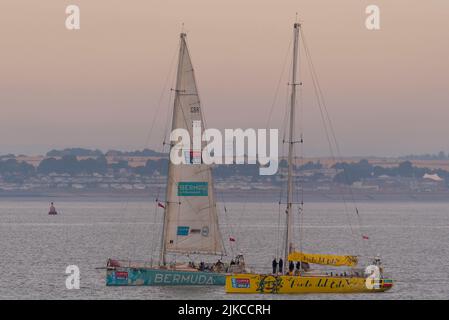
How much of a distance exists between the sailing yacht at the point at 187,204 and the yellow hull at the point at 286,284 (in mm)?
3880

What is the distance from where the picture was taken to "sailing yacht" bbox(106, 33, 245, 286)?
6825cm

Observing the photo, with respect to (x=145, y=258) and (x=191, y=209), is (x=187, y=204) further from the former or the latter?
(x=145, y=258)

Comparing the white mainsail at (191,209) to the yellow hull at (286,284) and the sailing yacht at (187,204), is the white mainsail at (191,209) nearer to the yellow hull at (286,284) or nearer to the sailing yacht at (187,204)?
the sailing yacht at (187,204)

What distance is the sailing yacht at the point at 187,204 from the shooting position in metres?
68.2

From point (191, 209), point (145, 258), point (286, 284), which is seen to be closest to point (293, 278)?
point (286, 284)

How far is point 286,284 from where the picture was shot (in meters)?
63.5

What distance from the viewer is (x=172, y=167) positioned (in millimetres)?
69250

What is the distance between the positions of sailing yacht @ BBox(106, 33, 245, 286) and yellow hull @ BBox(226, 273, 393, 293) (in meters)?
3.88

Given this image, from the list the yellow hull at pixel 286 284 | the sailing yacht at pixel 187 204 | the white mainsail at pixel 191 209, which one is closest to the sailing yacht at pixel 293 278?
the yellow hull at pixel 286 284

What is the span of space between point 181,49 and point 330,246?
62454 millimetres

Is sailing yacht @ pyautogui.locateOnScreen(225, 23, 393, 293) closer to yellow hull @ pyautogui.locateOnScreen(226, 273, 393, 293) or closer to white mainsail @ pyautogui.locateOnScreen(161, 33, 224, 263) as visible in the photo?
yellow hull @ pyautogui.locateOnScreen(226, 273, 393, 293)

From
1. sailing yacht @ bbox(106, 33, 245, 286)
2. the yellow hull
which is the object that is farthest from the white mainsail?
the yellow hull
